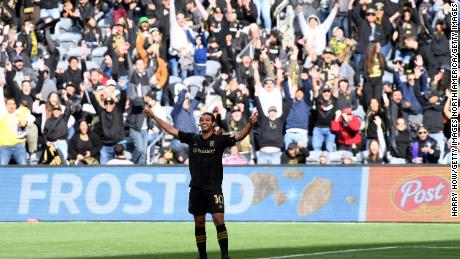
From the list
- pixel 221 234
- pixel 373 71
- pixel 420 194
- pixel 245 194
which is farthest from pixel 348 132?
pixel 221 234

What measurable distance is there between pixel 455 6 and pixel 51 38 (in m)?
11.3

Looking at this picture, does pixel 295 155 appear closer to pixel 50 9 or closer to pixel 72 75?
pixel 72 75

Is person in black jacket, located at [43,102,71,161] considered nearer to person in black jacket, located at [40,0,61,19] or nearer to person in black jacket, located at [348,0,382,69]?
person in black jacket, located at [40,0,61,19]

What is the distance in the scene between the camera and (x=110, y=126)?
27.9 metres

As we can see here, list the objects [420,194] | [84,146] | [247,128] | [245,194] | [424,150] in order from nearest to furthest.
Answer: [247,128]
[420,194]
[245,194]
[424,150]
[84,146]

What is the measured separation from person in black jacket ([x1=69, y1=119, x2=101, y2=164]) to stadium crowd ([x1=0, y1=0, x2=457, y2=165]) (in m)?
0.03

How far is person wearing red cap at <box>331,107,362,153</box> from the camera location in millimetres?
27562

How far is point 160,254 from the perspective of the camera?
17.6 metres

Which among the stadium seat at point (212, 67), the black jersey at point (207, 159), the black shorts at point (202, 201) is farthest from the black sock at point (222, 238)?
the stadium seat at point (212, 67)

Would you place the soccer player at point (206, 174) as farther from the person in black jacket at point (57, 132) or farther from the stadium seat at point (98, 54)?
the stadium seat at point (98, 54)

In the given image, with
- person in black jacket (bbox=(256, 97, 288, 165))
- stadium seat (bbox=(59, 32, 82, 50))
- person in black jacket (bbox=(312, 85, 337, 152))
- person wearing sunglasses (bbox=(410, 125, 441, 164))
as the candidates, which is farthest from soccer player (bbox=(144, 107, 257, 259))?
stadium seat (bbox=(59, 32, 82, 50))

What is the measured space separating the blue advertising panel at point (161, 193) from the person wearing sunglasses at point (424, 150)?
7.46 ft

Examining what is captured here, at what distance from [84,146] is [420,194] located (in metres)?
8.30

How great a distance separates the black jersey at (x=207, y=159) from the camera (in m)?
15.5
